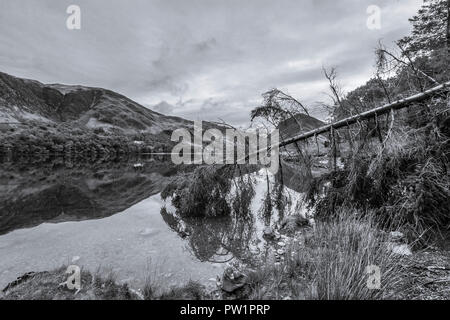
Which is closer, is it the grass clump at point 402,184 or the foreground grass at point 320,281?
the foreground grass at point 320,281

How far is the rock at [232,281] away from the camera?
12.3 ft

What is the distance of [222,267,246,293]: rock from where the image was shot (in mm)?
3746

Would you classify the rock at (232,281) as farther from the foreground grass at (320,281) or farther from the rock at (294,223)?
the rock at (294,223)

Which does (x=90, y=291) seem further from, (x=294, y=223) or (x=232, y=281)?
(x=294, y=223)

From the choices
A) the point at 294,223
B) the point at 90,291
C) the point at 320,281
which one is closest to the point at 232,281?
the point at 320,281

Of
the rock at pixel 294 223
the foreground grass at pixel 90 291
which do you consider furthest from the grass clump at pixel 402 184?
the foreground grass at pixel 90 291

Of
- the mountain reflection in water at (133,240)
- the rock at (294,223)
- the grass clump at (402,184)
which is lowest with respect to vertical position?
the mountain reflection in water at (133,240)

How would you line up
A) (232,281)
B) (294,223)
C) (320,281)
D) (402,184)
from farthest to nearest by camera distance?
(294,223)
(402,184)
(232,281)
(320,281)

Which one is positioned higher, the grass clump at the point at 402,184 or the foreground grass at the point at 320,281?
the grass clump at the point at 402,184

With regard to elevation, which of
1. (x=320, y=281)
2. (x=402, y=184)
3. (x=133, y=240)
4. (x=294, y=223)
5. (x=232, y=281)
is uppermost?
(x=402, y=184)

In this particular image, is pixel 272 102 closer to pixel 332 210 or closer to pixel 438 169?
pixel 332 210

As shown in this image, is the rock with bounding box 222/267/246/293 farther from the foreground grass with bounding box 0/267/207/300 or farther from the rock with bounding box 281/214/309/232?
the rock with bounding box 281/214/309/232

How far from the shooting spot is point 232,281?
12.6 ft

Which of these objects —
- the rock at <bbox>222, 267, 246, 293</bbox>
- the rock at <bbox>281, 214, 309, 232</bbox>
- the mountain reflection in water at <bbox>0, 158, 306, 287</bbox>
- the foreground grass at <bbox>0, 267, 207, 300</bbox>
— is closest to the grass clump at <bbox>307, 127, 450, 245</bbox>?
the rock at <bbox>281, 214, 309, 232</bbox>
